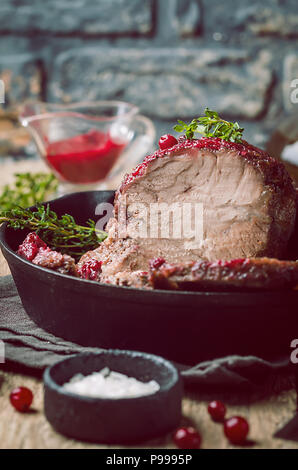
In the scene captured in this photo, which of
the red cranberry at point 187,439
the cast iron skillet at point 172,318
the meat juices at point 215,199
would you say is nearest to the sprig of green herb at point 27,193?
the meat juices at point 215,199

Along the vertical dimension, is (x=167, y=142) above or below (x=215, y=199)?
above

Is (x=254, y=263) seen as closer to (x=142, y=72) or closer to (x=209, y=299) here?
(x=209, y=299)

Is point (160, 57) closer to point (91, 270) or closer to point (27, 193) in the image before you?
point (27, 193)

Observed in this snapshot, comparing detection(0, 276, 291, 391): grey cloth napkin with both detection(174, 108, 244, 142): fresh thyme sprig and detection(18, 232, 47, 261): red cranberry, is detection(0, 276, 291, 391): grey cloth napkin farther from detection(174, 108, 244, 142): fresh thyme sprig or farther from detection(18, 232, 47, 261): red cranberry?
detection(174, 108, 244, 142): fresh thyme sprig

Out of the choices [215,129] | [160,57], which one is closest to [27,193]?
[215,129]

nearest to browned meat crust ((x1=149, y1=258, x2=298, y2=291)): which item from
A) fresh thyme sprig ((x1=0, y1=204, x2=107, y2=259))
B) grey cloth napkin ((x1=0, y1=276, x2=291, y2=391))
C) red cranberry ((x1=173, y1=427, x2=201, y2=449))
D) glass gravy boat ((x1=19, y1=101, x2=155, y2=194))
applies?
grey cloth napkin ((x1=0, y1=276, x2=291, y2=391))
